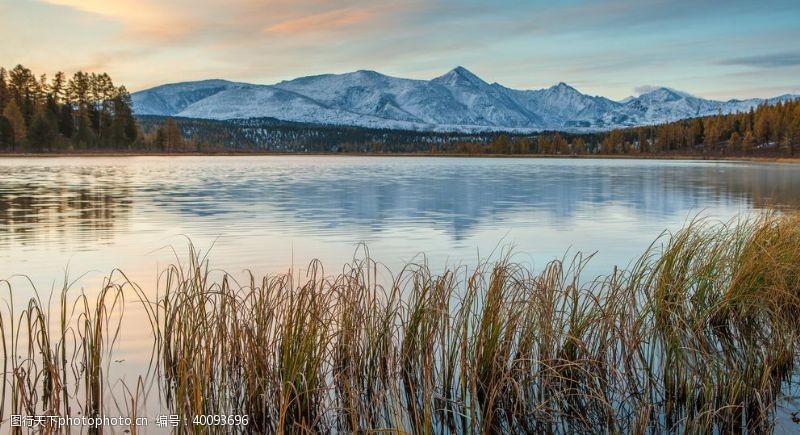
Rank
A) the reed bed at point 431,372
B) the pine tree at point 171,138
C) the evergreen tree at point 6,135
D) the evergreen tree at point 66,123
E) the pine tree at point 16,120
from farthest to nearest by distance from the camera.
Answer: the pine tree at point 171,138, the evergreen tree at point 66,123, the pine tree at point 16,120, the evergreen tree at point 6,135, the reed bed at point 431,372

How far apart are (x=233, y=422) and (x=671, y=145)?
20946 centimetres

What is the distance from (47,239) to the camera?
1931cm

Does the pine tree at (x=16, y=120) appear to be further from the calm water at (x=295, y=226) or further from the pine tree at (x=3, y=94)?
the calm water at (x=295, y=226)

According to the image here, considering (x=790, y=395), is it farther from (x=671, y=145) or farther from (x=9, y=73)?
(x=671, y=145)

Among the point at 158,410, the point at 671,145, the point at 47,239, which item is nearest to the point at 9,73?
the point at 47,239

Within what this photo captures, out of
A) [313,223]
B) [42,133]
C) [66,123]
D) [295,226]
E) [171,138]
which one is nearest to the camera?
[295,226]

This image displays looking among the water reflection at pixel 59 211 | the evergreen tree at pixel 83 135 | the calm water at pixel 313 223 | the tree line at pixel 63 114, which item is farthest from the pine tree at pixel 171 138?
the water reflection at pixel 59 211

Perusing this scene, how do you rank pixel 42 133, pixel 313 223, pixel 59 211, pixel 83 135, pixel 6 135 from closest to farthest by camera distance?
pixel 313 223 < pixel 59 211 < pixel 6 135 < pixel 42 133 < pixel 83 135

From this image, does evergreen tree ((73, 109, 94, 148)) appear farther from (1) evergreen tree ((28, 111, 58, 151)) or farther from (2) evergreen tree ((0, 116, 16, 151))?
(2) evergreen tree ((0, 116, 16, 151))

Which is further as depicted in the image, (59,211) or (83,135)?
(83,135)

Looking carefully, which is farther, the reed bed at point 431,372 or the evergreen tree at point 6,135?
the evergreen tree at point 6,135

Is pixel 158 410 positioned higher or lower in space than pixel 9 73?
lower

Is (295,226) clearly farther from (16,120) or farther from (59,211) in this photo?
(16,120)

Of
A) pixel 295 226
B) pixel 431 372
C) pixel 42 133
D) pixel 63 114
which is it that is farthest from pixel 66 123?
pixel 431 372
